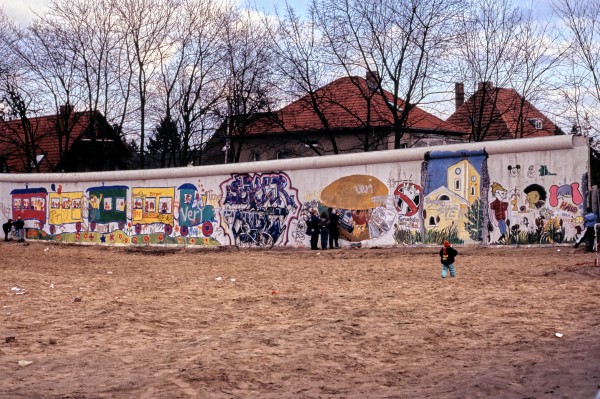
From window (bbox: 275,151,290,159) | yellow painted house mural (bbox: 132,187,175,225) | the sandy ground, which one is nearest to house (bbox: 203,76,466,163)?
window (bbox: 275,151,290,159)

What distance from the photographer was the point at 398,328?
9.87 meters

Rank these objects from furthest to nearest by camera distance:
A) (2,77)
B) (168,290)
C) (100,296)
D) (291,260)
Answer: (2,77), (291,260), (168,290), (100,296)

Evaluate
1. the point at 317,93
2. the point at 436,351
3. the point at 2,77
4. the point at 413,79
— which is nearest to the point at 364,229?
A: the point at 413,79

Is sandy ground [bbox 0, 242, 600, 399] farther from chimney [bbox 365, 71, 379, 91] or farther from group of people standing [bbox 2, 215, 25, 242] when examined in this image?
group of people standing [bbox 2, 215, 25, 242]

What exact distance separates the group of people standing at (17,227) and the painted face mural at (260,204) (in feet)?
38.9

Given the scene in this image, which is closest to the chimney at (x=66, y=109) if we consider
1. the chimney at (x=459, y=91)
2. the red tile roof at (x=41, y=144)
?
the red tile roof at (x=41, y=144)

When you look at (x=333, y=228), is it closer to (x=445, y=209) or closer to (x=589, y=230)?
(x=445, y=209)

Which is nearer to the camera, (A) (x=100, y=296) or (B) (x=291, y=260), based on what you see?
(A) (x=100, y=296)

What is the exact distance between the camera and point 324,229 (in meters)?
27.6

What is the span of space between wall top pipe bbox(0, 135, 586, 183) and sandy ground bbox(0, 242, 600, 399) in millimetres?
6308

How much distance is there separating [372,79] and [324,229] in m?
10.3

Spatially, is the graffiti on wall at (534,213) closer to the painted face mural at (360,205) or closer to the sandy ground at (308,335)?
the painted face mural at (360,205)

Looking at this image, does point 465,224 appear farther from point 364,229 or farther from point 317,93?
point 317,93

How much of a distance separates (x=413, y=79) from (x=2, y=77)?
2135 centimetres
